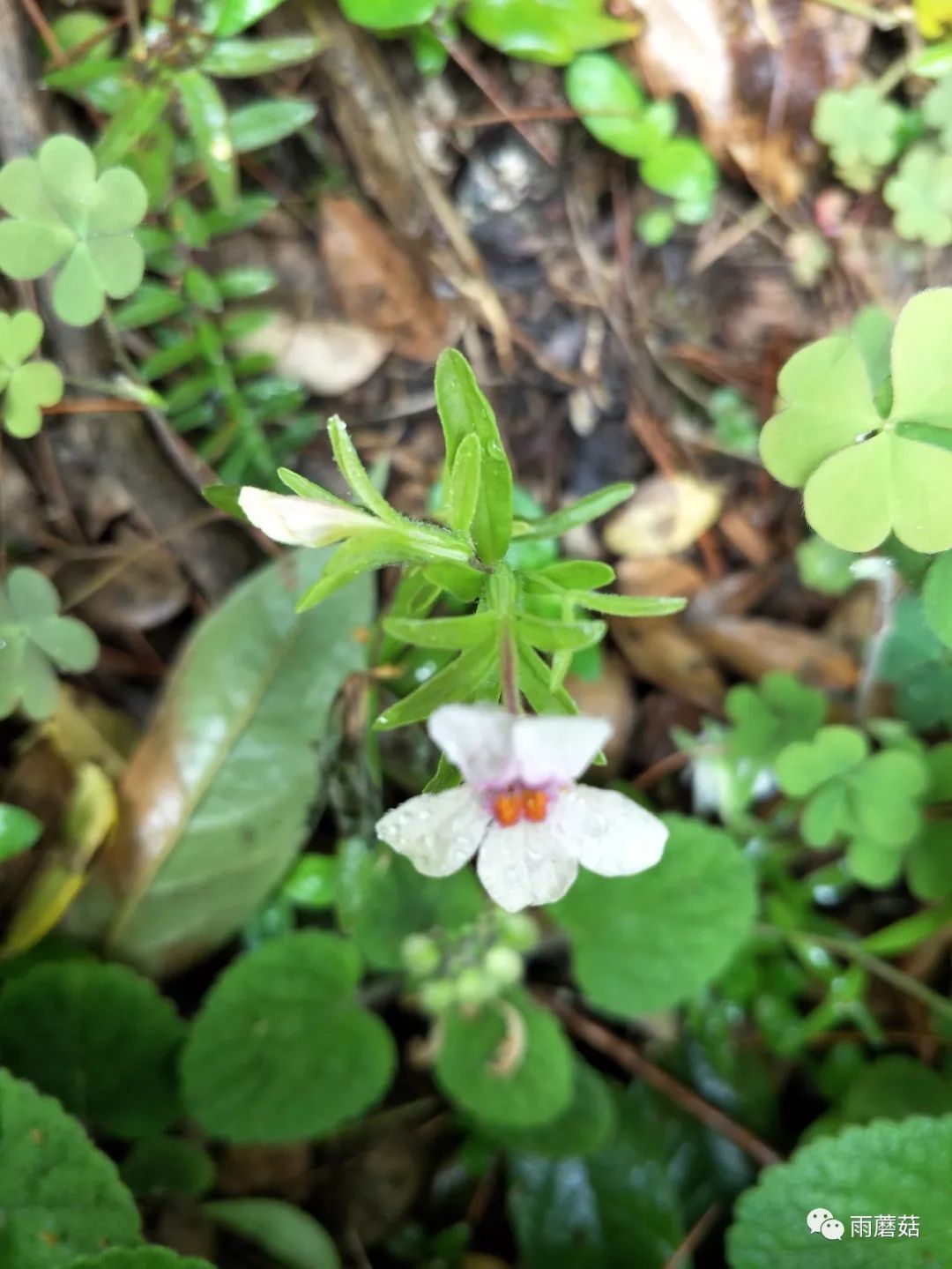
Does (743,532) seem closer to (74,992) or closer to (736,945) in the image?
(736,945)

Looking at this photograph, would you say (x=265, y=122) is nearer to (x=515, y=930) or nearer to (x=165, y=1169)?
(x=515, y=930)

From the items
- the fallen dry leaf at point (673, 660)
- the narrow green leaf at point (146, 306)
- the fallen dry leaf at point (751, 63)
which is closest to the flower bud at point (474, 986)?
the fallen dry leaf at point (673, 660)

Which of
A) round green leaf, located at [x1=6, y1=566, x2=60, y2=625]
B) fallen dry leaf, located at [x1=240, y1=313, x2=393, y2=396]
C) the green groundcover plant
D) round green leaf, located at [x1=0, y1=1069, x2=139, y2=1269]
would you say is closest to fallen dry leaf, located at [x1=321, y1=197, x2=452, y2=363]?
fallen dry leaf, located at [x1=240, y1=313, x2=393, y2=396]

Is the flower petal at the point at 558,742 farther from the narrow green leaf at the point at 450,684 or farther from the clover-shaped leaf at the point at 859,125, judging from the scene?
the clover-shaped leaf at the point at 859,125

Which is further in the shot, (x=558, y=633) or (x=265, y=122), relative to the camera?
(x=265, y=122)

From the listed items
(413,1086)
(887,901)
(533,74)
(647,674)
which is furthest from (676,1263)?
(533,74)

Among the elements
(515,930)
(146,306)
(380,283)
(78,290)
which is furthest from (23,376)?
(515,930)

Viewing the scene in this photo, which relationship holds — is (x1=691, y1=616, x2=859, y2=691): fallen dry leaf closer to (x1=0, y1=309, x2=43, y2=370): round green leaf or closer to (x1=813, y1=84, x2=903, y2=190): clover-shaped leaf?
(x1=813, y1=84, x2=903, y2=190): clover-shaped leaf
